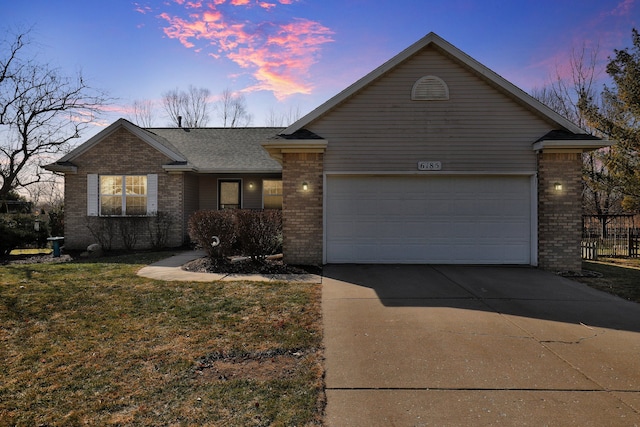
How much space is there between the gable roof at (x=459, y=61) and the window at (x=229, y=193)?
676 centimetres

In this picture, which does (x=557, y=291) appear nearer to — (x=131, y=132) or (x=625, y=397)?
(x=625, y=397)

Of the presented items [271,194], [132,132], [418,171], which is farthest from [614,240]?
[132,132]

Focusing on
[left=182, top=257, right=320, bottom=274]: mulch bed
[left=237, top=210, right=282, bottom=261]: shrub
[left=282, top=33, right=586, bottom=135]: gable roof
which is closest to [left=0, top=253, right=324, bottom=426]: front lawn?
[left=182, top=257, right=320, bottom=274]: mulch bed

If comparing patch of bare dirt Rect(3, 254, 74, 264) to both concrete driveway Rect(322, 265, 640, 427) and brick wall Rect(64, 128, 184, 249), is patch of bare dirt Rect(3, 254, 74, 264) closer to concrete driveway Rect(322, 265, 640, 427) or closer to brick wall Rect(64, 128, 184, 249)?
brick wall Rect(64, 128, 184, 249)

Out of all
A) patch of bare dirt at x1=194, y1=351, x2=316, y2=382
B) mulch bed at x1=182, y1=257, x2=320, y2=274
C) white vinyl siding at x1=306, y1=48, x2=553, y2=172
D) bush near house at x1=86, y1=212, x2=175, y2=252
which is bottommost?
patch of bare dirt at x1=194, y1=351, x2=316, y2=382

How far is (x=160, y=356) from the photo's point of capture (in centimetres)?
380

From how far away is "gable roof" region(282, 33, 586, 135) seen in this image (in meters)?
8.76

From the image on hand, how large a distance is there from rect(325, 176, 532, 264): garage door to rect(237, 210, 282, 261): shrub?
151 cm

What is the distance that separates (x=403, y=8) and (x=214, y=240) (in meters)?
8.34

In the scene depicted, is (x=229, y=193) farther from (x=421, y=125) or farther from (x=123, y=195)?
(x=421, y=125)

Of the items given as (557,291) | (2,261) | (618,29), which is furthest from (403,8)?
(2,261)

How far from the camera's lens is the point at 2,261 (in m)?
11.2

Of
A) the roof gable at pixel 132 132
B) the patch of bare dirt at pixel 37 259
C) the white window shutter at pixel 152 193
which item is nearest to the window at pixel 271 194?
the roof gable at pixel 132 132

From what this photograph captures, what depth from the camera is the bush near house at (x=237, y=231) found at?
880 cm
